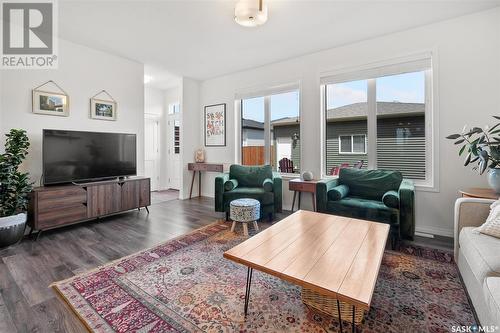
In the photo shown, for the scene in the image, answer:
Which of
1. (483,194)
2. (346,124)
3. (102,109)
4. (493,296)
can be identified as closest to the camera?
(493,296)

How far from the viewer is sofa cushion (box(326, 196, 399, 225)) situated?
2.60 metres

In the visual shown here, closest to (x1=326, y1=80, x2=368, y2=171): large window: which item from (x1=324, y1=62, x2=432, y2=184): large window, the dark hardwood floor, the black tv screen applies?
(x1=324, y1=62, x2=432, y2=184): large window

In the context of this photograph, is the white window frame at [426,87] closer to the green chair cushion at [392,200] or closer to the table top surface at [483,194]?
the table top surface at [483,194]

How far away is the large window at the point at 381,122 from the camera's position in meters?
3.24

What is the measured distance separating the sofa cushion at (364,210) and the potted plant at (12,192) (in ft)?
12.1

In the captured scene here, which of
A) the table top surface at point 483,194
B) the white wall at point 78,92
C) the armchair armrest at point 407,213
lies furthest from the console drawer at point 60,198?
the table top surface at point 483,194

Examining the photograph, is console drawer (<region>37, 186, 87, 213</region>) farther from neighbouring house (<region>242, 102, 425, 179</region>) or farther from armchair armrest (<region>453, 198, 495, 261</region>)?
armchair armrest (<region>453, 198, 495, 261</region>)

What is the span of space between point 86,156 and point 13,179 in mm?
870

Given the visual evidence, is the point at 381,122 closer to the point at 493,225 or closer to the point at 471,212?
the point at 471,212

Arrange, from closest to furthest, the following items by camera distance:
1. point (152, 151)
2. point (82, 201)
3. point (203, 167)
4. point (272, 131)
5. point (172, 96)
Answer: point (82, 201) → point (272, 131) → point (203, 167) → point (172, 96) → point (152, 151)

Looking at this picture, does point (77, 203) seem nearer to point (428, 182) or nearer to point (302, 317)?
point (302, 317)

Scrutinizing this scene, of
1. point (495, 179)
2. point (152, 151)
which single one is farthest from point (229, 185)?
point (152, 151)

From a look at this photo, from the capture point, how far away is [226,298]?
68.7 inches

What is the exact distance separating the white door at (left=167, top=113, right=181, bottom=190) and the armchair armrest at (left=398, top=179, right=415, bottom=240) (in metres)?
5.27
